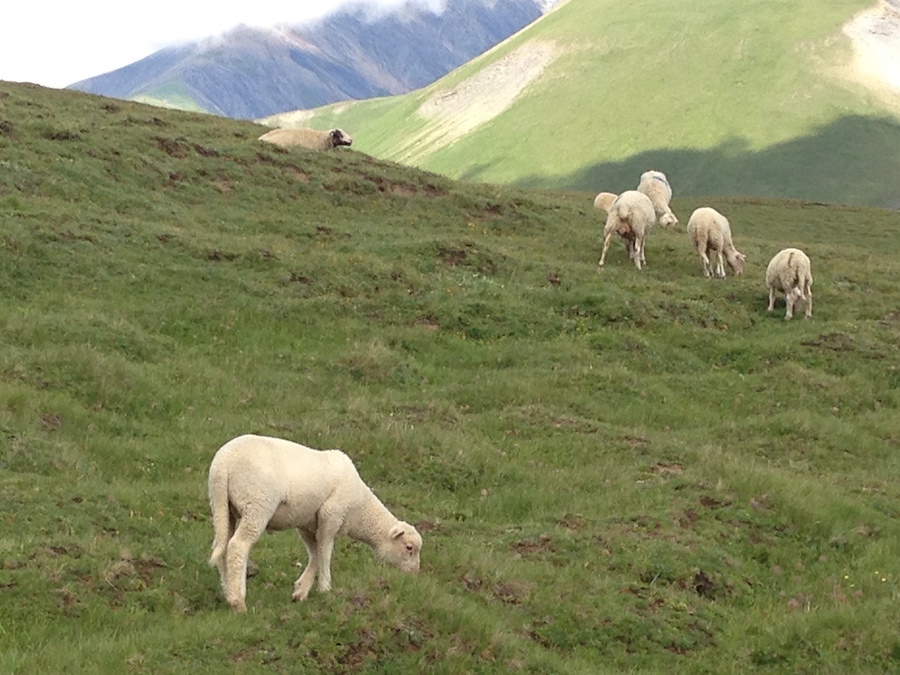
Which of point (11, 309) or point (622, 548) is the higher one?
point (11, 309)

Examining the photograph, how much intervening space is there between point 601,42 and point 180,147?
160350mm

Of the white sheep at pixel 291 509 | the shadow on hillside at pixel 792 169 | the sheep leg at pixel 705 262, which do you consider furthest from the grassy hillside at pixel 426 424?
the shadow on hillside at pixel 792 169

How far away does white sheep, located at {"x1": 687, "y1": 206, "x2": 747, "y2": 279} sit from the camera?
102 feet

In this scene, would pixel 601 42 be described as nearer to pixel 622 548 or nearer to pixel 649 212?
pixel 649 212

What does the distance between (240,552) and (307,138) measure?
36.7m

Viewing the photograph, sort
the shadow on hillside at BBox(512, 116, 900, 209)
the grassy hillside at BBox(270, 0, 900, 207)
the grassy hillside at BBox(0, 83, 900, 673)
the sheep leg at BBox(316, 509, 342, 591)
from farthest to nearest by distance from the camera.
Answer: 1. the grassy hillside at BBox(270, 0, 900, 207)
2. the shadow on hillside at BBox(512, 116, 900, 209)
3. the sheep leg at BBox(316, 509, 342, 591)
4. the grassy hillside at BBox(0, 83, 900, 673)

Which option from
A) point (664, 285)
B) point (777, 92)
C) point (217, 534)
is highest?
point (777, 92)

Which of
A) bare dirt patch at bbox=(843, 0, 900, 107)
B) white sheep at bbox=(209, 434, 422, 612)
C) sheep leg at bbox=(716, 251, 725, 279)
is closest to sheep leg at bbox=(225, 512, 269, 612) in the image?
white sheep at bbox=(209, 434, 422, 612)

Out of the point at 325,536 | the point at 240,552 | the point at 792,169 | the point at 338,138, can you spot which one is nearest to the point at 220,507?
the point at 240,552

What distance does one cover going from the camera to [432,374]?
842 inches

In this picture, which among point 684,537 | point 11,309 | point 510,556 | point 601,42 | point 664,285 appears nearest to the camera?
point 510,556

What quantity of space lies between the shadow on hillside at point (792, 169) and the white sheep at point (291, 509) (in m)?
116

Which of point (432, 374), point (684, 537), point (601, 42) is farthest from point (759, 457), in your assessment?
point (601, 42)

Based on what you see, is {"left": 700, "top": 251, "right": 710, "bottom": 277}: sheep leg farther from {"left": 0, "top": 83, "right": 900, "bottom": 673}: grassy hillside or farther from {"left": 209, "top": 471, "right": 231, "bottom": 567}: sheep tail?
{"left": 209, "top": 471, "right": 231, "bottom": 567}: sheep tail
